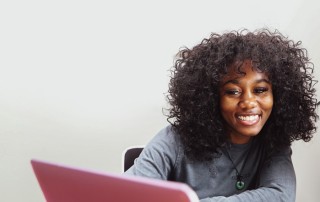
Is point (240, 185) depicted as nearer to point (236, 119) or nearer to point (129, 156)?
point (236, 119)

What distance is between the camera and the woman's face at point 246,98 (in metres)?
0.92

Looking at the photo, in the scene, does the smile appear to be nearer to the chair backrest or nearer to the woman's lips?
the woman's lips

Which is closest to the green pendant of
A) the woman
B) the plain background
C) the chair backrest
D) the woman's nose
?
the woman

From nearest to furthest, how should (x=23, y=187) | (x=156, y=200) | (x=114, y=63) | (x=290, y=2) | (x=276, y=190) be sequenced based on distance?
(x=156, y=200), (x=276, y=190), (x=290, y=2), (x=114, y=63), (x=23, y=187)

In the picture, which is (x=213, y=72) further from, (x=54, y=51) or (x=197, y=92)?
(x=54, y=51)

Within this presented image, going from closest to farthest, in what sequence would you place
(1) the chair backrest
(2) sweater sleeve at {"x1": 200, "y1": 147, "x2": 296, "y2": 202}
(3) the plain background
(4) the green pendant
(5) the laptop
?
1. (5) the laptop
2. (2) sweater sleeve at {"x1": 200, "y1": 147, "x2": 296, "y2": 202}
3. (4) the green pendant
4. (1) the chair backrest
5. (3) the plain background

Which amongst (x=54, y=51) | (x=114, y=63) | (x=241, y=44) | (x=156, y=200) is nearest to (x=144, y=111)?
(x=114, y=63)

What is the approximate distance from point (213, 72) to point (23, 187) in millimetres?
1190

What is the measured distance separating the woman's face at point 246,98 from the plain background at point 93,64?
0.58 m

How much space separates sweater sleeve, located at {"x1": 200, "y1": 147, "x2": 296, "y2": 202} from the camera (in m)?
0.89

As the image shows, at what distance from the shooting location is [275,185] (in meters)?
0.94

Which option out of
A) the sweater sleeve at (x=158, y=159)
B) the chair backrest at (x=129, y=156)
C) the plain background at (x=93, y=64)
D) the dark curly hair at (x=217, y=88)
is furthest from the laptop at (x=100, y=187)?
the plain background at (x=93, y=64)

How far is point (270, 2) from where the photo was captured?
1.48 metres

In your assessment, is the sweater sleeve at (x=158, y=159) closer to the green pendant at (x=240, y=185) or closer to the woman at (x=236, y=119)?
the woman at (x=236, y=119)
